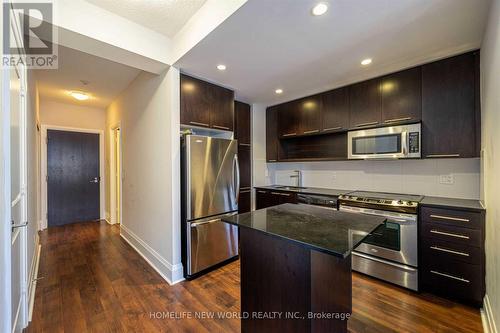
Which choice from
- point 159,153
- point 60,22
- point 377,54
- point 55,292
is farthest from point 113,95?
point 377,54

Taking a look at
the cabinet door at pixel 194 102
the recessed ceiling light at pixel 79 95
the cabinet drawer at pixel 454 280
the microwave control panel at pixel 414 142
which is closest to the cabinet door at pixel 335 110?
the microwave control panel at pixel 414 142

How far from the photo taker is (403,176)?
2.84 metres

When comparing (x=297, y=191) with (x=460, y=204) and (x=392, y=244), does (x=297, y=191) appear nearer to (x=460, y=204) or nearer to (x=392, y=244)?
(x=392, y=244)

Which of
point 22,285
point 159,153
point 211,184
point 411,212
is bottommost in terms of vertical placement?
point 22,285

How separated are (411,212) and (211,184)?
225 cm

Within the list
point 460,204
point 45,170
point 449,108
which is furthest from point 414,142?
point 45,170

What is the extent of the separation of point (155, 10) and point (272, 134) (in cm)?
265

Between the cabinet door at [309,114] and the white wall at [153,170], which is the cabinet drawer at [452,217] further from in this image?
the white wall at [153,170]

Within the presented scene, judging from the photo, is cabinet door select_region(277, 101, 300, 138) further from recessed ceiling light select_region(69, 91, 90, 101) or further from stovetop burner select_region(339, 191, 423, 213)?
recessed ceiling light select_region(69, 91, 90, 101)

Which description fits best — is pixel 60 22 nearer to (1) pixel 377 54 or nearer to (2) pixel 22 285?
(2) pixel 22 285

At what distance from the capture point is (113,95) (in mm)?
4293

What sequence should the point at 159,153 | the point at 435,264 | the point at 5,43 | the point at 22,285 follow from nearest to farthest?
the point at 5,43, the point at 22,285, the point at 435,264, the point at 159,153

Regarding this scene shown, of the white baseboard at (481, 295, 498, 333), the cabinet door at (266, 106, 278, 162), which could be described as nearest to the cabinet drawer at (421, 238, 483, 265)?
the white baseboard at (481, 295, 498, 333)

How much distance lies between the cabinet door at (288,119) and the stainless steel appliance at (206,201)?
126 cm
